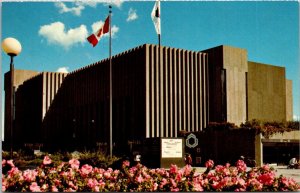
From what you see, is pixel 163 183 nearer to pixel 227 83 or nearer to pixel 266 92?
pixel 227 83

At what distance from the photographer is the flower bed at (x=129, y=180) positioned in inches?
413

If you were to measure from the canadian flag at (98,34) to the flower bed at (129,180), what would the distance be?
1930cm

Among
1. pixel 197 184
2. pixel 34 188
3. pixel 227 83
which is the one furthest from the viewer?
pixel 227 83

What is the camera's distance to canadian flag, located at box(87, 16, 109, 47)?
30031 mm

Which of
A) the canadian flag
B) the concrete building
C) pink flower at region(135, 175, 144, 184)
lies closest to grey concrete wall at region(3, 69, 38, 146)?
the concrete building

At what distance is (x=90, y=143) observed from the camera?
2409 inches

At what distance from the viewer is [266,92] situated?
59.2 metres

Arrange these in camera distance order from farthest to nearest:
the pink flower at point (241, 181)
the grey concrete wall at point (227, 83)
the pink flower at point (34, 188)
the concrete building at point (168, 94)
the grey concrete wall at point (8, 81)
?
→ 1. the grey concrete wall at point (8, 81)
2. the grey concrete wall at point (227, 83)
3. the concrete building at point (168, 94)
4. the pink flower at point (241, 181)
5. the pink flower at point (34, 188)

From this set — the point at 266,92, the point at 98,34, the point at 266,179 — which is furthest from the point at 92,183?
the point at 266,92

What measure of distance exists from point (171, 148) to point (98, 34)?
31.5ft

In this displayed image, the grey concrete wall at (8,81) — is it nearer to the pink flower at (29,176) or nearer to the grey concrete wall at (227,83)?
the grey concrete wall at (227,83)

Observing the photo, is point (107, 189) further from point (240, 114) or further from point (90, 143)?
point (90, 143)

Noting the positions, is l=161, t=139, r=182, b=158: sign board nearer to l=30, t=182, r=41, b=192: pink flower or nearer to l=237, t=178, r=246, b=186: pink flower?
l=237, t=178, r=246, b=186: pink flower

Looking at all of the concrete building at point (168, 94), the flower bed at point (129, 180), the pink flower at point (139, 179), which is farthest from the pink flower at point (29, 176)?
the concrete building at point (168, 94)
